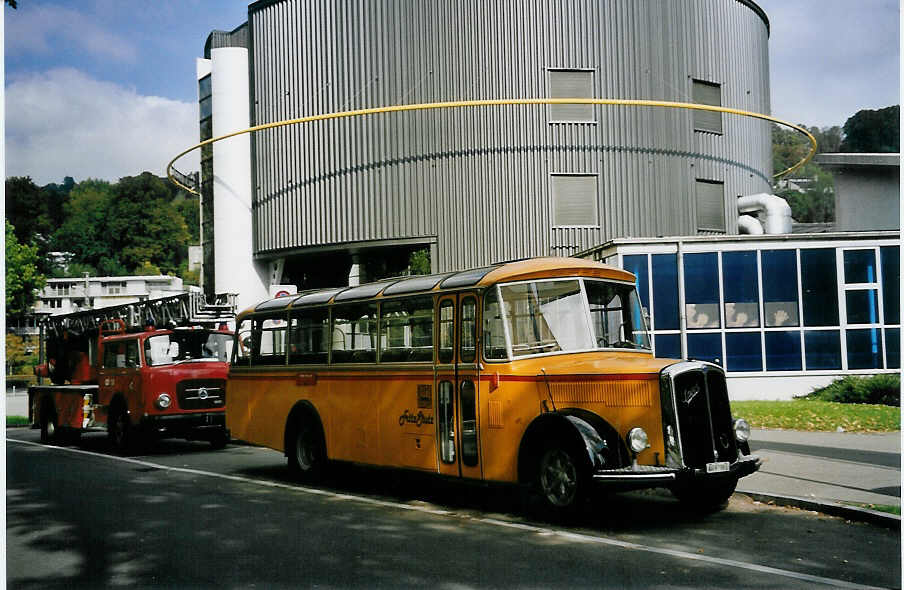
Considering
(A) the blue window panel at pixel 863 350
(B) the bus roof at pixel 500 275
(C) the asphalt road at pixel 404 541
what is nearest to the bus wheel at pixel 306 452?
(C) the asphalt road at pixel 404 541

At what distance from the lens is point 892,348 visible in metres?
23.8

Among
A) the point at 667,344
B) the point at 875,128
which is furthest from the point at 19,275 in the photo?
the point at 667,344

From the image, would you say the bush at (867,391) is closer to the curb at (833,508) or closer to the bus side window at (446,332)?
the curb at (833,508)

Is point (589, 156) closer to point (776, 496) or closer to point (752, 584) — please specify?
point (776, 496)

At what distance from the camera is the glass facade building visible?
23.9 metres

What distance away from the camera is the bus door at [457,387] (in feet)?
34.7

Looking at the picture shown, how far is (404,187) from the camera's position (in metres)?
33.4

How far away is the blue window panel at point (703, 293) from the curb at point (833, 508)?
44.8 ft

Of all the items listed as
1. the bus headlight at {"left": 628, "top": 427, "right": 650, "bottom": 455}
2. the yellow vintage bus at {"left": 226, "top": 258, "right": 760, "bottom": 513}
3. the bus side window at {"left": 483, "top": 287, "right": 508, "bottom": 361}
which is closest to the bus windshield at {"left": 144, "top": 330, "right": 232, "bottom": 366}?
the yellow vintage bus at {"left": 226, "top": 258, "right": 760, "bottom": 513}

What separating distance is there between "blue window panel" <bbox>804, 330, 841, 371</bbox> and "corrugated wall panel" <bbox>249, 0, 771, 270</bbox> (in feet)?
31.9

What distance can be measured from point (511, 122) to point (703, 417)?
24578 millimetres

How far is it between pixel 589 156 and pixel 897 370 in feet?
42.8

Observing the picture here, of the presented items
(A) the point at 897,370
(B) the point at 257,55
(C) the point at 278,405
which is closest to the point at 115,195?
(C) the point at 278,405

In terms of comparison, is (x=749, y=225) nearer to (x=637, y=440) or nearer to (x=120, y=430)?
(x=120, y=430)
